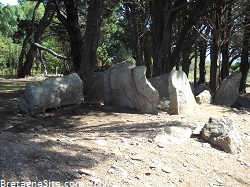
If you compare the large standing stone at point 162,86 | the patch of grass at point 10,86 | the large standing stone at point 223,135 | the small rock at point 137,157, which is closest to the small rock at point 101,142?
the small rock at point 137,157

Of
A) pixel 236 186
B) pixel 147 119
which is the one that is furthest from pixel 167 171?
pixel 147 119

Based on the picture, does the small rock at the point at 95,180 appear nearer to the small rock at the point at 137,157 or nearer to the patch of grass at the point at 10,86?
the small rock at the point at 137,157

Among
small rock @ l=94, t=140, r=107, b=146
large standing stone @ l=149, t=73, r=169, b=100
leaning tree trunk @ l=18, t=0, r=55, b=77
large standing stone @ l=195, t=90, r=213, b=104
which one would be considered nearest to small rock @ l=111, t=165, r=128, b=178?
small rock @ l=94, t=140, r=107, b=146

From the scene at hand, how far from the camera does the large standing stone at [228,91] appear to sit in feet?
35.3

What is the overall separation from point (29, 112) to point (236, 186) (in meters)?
4.78

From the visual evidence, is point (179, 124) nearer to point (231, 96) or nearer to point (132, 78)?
point (132, 78)

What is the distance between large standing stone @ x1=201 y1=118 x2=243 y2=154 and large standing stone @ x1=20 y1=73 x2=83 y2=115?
3.64 m

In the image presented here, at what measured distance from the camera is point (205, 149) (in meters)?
5.29

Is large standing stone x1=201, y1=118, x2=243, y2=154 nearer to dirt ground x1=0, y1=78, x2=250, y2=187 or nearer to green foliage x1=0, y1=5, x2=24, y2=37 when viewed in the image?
dirt ground x1=0, y1=78, x2=250, y2=187

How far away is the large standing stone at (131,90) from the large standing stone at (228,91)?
10.5 feet

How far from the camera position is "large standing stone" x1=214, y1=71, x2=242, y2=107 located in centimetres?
1077

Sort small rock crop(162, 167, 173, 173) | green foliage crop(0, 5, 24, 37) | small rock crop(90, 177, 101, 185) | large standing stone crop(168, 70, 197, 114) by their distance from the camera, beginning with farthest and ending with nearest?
green foliage crop(0, 5, 24, 37)
large standing stone crop(168, 70, 197, 114)
small rock crop(162, 167, 173, 173)
small rock crop(90, 177, 101, 185)

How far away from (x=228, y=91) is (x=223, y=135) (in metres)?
5.56

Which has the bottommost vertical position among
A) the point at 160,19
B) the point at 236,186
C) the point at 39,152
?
the point at 236,186
